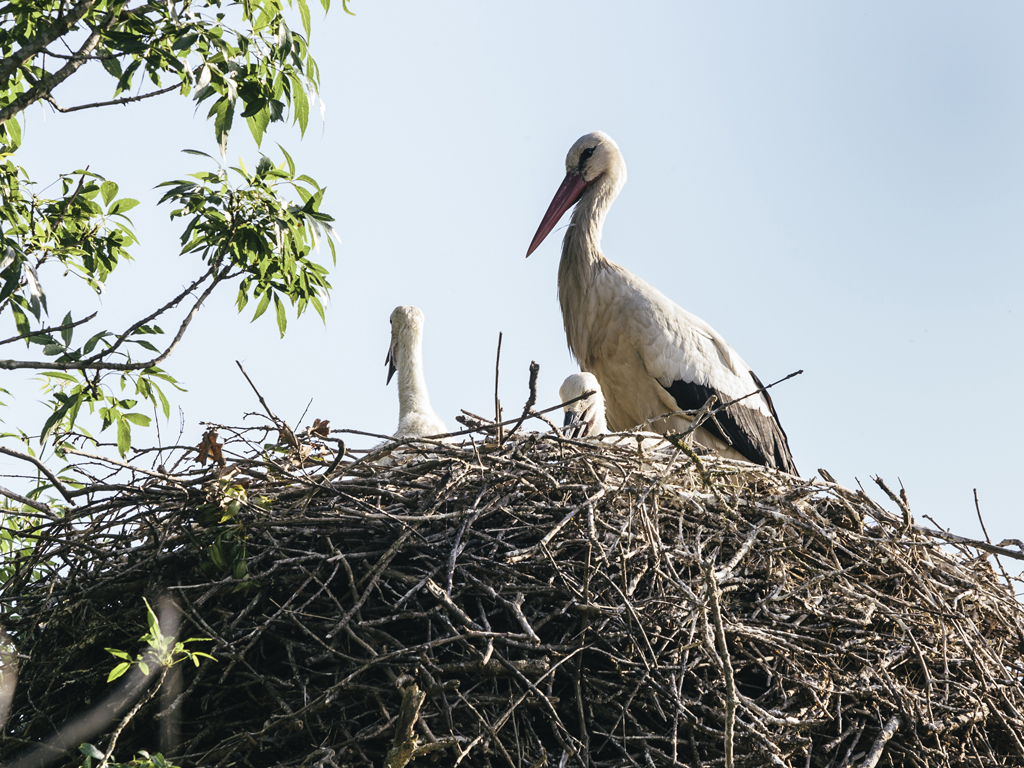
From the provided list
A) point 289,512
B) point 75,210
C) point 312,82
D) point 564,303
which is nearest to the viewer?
point 289,512

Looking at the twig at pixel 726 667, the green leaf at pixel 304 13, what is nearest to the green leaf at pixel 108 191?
the green leaf at pixel 304 13

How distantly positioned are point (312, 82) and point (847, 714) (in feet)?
6.76

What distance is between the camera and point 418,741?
2.11m

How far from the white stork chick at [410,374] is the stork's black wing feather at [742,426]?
42.8 inches

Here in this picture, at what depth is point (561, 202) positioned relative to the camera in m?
5.39

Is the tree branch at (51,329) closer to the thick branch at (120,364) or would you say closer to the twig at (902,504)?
the thick branch at (120,364)

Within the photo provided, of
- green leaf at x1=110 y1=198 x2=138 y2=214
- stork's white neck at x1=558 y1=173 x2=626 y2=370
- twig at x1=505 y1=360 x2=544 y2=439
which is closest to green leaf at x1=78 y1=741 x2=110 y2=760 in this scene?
twig at x1=505 y1=360 x2=544 y2=439

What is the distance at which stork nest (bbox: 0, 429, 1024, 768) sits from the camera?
2.34 metres

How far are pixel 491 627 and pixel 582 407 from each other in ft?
4.77

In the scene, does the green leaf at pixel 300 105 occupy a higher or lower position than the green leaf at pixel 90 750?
higher

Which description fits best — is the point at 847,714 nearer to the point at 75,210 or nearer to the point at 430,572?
the point at 430,572

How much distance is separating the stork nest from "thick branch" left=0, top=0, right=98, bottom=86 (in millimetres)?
953

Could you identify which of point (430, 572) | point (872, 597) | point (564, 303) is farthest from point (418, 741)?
point (564, 303)

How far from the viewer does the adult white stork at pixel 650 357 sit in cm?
458
